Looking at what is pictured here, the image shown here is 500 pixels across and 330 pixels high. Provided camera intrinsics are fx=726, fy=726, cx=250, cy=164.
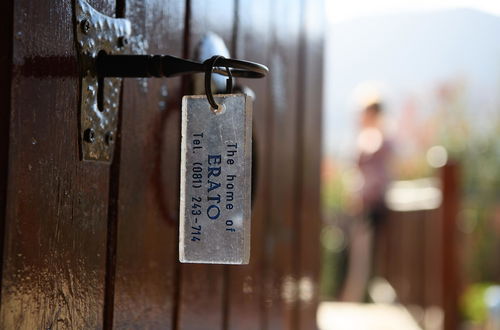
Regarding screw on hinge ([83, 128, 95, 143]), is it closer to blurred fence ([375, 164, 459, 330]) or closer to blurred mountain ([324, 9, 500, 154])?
blurred fence ([375, 164, 459, 330])

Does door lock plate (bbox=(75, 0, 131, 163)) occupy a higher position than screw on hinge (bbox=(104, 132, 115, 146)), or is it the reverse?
door lock plate (bbox=(75, 0, 131, 163))

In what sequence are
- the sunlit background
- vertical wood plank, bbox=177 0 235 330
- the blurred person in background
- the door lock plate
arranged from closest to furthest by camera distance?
the door lock plate
vertical wood plank, bbox=177 0 235 330
the blurred person in background
the sunlit background

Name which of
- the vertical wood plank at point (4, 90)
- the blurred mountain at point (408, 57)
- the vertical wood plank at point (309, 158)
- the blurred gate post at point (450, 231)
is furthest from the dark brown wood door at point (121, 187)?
the blurred mountain at point (408, 57)

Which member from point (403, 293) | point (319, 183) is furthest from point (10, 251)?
point (403, 293)

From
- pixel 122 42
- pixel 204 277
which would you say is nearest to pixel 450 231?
pixel 204 277

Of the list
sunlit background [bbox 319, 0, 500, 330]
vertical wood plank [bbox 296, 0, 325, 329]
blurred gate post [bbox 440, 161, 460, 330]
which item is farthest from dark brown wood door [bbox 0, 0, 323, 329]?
sunlit background [bbox 319, 0, 500, 330]

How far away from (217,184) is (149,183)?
188 mm

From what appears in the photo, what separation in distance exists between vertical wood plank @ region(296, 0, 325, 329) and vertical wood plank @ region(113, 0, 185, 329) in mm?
789

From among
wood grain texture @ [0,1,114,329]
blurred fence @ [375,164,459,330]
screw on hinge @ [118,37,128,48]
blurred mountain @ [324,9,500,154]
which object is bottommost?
blurred fence @ [375,164,459,330]

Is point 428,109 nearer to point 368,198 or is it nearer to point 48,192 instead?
point 368,198

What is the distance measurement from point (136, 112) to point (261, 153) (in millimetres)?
544

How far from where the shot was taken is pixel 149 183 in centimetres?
83

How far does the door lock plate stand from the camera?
2.14 ft

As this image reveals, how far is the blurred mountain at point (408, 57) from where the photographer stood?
34.6ft
